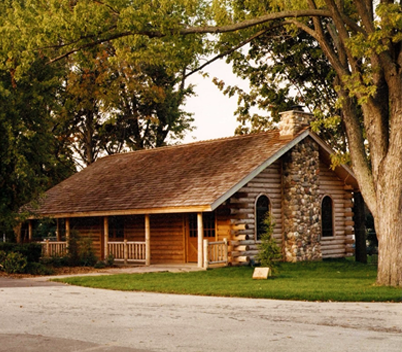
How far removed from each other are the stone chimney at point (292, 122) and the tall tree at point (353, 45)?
7547mm

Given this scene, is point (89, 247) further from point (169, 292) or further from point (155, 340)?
point (155, 340)

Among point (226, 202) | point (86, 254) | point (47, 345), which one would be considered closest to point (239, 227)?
point (226, 202)

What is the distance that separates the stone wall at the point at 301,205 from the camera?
28141mm

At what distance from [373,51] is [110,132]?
32.6 metres

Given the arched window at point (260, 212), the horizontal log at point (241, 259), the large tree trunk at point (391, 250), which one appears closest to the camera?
the large tree trunk at point (391, 250)

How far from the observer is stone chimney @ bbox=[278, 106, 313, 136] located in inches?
1108

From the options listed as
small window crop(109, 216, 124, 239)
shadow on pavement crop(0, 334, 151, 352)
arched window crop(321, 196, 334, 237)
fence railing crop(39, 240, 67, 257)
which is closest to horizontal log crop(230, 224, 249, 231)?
arched window crop(321, 196, 334, 237)

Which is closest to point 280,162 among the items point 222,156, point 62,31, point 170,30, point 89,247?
point 222,156

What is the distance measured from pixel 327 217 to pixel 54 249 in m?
12.3

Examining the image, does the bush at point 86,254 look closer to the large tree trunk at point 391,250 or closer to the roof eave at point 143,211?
the roof eave at point 143,211

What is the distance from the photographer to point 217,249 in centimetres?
2556

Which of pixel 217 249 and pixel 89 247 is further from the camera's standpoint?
pixel 89 247

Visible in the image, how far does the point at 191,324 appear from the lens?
11.2m

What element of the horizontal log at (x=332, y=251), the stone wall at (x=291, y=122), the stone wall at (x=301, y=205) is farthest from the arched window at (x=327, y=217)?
the stone wall at (x=291, y=122)
